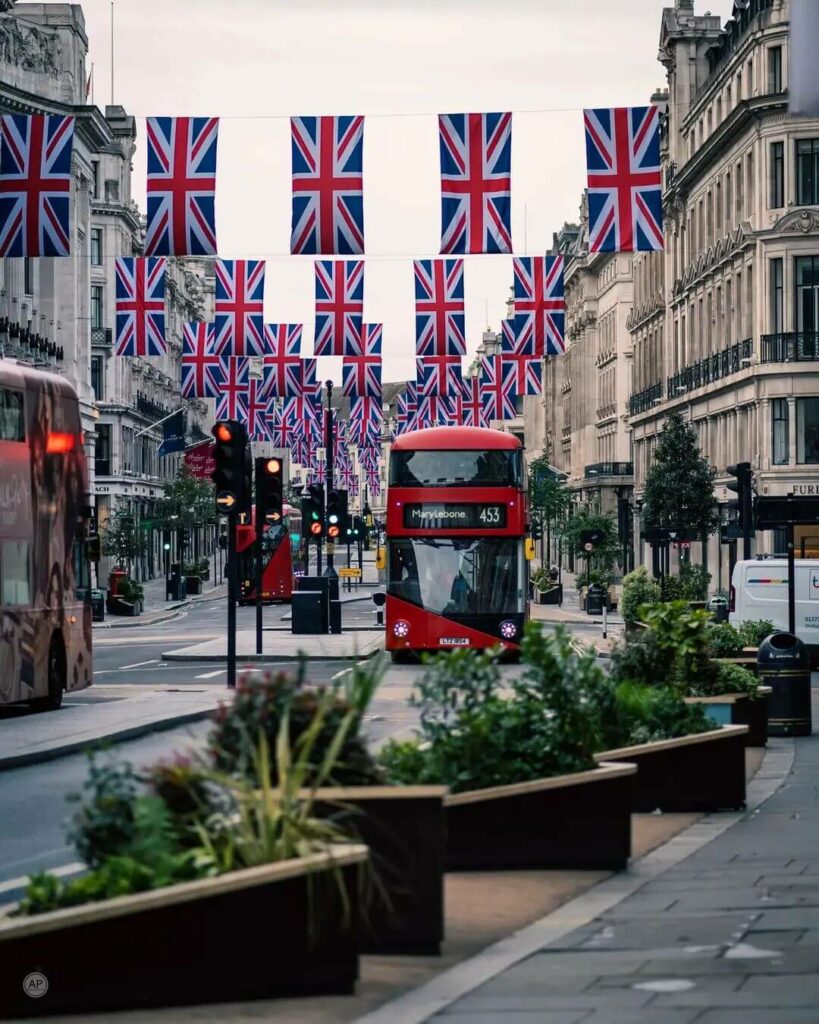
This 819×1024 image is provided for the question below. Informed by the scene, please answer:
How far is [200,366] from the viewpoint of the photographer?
5922 cm

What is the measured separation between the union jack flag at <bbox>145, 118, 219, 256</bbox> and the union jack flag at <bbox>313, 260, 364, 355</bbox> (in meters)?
13.8

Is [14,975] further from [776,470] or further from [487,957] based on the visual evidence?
[776,470]

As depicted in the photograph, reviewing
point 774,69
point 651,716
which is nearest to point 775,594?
point 651,716

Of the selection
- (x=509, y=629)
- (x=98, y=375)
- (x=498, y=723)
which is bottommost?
(x=509, y=629)

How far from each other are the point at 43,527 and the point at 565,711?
16.0m

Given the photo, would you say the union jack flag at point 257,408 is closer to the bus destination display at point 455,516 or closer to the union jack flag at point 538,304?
the union jack flag at point 538,304

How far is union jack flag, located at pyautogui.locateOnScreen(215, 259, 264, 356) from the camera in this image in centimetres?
4909

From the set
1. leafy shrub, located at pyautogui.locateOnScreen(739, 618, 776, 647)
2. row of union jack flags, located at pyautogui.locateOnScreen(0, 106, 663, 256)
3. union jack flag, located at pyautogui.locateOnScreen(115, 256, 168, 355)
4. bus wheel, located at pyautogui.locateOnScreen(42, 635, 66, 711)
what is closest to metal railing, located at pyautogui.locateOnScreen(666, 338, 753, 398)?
union jack flag, located at pyautogui.locateOnScreen(115, 256, 168, 355)

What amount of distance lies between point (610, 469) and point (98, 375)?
27512 mm

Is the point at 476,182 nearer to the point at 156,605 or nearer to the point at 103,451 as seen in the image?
the point at 156,605

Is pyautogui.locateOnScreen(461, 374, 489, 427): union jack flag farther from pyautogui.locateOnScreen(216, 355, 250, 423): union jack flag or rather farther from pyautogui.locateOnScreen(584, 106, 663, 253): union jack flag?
pyautogui.locateOnScreen(584, 106, 663, 253): union jack flag

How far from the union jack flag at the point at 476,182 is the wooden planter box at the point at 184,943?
24.9m

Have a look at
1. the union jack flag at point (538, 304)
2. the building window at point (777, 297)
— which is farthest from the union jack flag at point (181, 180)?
the building window at point (777, 297)

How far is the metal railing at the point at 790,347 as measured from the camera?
67250 mm
